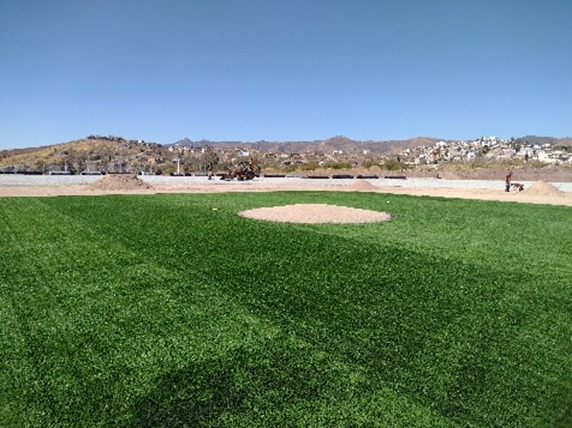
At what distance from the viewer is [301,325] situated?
3.65 m

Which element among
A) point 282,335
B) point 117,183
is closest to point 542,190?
point 117,183

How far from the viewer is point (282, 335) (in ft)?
→ 11.3

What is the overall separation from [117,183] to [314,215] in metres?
16.6

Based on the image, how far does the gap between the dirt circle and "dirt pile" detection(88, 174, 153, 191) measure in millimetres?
14155

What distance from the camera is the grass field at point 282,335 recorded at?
247 cm

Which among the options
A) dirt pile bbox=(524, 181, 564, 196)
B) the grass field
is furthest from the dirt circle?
dirt pile bbox=(524, 181, 564, 196)

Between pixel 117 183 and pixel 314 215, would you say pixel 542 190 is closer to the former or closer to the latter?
pixel 314 215

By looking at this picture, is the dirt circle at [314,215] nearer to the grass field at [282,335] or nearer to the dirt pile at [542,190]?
the grass field at [282,335]

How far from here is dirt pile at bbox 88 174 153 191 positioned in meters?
23.5

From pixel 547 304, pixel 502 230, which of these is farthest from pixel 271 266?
pixel 502 230

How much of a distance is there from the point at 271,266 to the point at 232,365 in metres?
2.80

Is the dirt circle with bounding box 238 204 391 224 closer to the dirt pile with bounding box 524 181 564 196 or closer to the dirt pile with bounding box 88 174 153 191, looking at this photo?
the dirt pile with bounding box 88 174 153 191

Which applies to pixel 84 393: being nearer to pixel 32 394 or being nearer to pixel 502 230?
pixel 32 394

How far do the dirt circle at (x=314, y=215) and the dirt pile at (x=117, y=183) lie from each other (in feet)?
46.4
